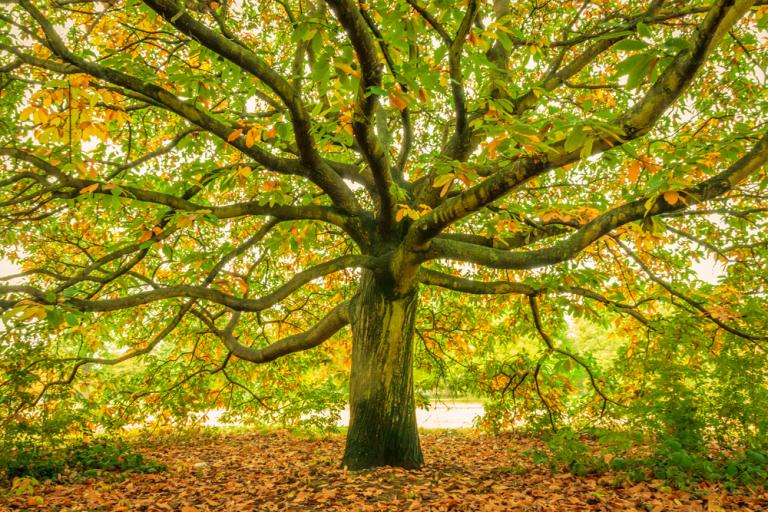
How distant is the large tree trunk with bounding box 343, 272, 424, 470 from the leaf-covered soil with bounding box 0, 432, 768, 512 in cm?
27

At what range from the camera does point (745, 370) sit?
5.59 meters

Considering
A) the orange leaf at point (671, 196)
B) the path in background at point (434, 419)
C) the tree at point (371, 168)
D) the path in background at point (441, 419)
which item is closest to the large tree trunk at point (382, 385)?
the tree at point (371, 168)

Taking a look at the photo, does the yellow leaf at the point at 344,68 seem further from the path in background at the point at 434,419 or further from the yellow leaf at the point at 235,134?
the path in background at the point at 434,419

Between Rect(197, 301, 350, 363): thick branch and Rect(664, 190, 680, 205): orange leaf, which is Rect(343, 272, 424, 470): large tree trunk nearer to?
Rect(197, 301, 350, 363): thick branch

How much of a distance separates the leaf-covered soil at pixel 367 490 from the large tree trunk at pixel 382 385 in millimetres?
273

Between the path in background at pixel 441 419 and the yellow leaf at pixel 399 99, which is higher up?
the yellow leaf at pixel 399 99

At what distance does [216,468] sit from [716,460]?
22.6 ft

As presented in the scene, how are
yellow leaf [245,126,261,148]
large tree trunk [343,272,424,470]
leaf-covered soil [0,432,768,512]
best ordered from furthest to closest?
large tree trunk [343,272,424,470] < leaf-covered soil [0,432,768,512] < yellow leaf [245,126,261,148]

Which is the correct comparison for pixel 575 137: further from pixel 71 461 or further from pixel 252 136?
pixel 71 461

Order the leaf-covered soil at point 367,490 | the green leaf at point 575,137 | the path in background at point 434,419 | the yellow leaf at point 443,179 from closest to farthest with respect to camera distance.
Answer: the green leaf at point 575,137, the yellow leaf at point 443,179, the leaf-covered soil at point 367,490, the path in background at point 434,419

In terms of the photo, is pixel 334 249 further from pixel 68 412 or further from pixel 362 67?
pixel 362 67

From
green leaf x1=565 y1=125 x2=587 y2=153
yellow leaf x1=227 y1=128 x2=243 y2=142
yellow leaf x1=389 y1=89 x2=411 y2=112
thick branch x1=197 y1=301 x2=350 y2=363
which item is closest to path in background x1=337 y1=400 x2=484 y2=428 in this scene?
thick branch x1=197 y1=301 x2=350 y2=363

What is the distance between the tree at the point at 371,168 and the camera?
10.7 ft

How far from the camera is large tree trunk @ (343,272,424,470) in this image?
5.78m
